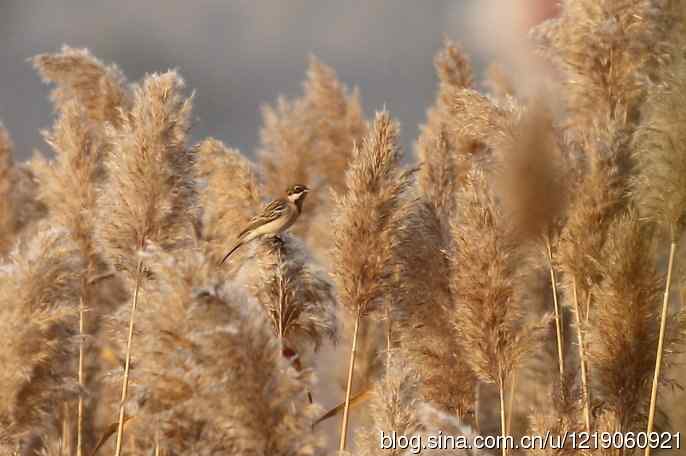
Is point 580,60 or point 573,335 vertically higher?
point 580,60

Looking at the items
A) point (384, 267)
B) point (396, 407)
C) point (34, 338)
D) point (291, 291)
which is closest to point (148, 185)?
point (291, 291)

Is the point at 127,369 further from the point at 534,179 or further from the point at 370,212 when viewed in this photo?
the point at 534,179

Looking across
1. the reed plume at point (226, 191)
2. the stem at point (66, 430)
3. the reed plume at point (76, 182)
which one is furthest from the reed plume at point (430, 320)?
the stem at point (66, 430)

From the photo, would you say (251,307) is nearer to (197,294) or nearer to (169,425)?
(197,294)

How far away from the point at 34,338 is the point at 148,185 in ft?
3.31

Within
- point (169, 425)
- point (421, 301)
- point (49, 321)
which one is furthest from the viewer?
point (421, 301)

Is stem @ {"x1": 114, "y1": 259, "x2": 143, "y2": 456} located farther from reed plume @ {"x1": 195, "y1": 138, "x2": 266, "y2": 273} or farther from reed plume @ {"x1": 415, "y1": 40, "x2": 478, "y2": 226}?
reed plume @ {"x1": 415, "y1": 40, "x2": 478, "y2": 226}

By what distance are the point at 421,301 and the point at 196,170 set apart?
1.38 m

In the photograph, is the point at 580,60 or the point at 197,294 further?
the point at 580,60

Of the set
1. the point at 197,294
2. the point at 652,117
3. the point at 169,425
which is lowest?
the point at 169,425

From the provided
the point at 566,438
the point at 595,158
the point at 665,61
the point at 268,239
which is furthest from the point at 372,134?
the point at 665,61

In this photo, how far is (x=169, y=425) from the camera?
8.90 feet

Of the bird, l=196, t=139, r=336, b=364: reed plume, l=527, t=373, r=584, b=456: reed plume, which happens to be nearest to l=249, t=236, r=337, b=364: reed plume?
l=196, t=139, r=336, b=364: reed plume

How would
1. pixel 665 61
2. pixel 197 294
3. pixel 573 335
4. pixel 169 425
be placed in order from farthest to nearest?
1. pixel 573 335
2. pixel 665 61
3. pixel 169 425
4. pixel 197 294
